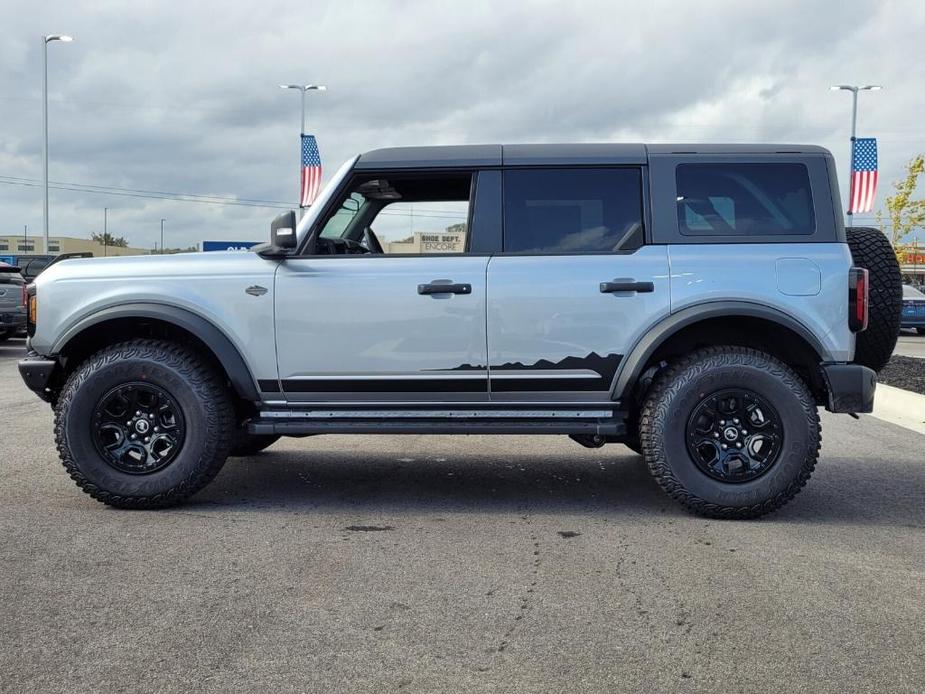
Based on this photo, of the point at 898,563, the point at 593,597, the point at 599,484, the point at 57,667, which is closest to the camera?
the point at 57,667

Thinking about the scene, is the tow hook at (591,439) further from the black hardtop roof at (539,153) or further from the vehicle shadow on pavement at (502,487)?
the black hardtop roof at (539,153)

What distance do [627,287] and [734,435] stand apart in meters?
0.99

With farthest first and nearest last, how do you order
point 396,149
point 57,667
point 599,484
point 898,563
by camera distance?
point 599,484
point 396,149
point 898,563
point 57,667

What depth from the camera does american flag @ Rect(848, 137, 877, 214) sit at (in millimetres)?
24906

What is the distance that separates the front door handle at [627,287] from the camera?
16.7 feet

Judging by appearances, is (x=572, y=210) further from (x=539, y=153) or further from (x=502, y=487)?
(x=502, y=487)

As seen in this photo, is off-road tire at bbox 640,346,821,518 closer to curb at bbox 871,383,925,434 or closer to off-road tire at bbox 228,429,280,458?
off-road tire at bbox 228,429,280,458

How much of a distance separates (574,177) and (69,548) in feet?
10.6

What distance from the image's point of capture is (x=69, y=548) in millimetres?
4410

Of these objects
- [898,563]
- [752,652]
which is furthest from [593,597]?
[898,563]

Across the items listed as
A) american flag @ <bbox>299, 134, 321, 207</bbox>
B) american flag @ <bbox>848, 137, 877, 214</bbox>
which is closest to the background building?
american flag @ <bbox>299, 134, 321, 207</bbox>

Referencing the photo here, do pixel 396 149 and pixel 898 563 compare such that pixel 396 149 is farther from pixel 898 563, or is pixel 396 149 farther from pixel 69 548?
pixel 898 563

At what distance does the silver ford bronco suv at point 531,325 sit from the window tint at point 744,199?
1 centimetres

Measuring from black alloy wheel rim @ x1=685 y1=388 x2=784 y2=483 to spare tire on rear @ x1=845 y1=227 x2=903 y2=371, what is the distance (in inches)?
30.4
